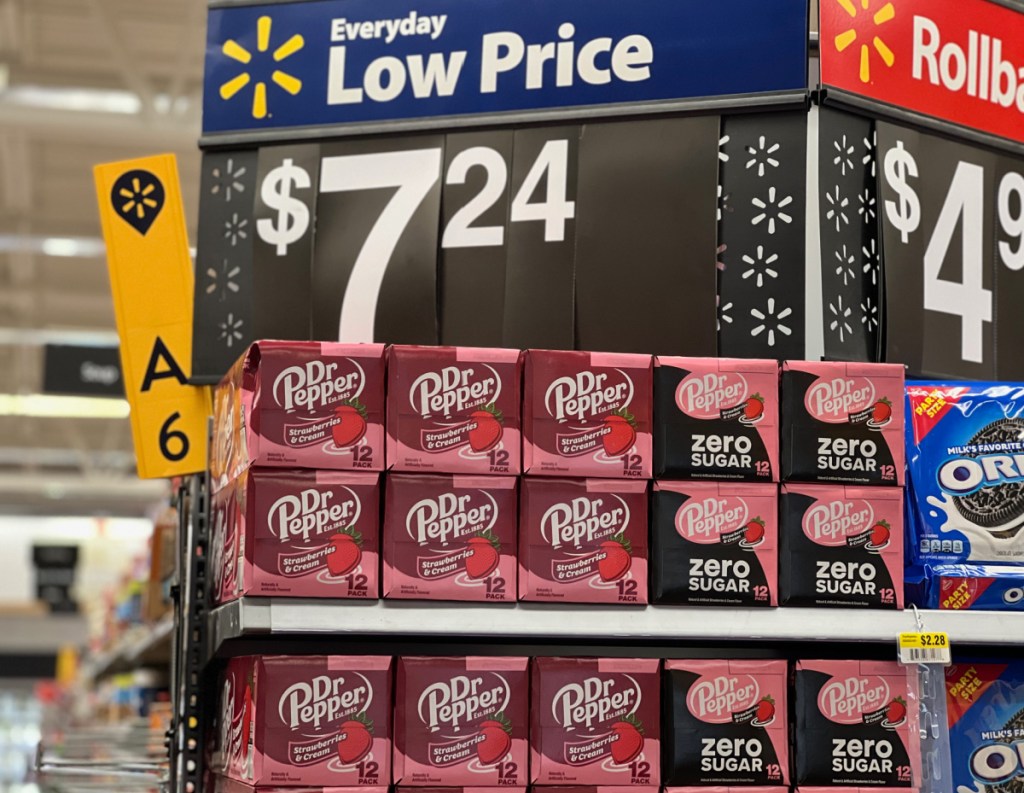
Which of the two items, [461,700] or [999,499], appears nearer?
[461,700]

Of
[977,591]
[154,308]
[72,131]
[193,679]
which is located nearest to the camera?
[977,591]

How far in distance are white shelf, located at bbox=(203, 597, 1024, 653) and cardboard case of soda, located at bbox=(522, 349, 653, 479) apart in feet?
0.73

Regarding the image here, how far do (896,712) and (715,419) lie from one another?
0.55 metres

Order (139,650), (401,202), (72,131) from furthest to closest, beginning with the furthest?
(72,131)
(139,650)
(401,202)

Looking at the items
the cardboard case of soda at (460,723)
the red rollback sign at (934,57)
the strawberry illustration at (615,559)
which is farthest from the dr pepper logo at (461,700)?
the red rollback sign at (934,57)

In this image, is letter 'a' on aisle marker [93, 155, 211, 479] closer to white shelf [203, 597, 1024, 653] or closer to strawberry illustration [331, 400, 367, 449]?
white shelf [203, 597, 1024, 653]

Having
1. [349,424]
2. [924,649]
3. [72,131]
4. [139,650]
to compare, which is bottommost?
[139,650]

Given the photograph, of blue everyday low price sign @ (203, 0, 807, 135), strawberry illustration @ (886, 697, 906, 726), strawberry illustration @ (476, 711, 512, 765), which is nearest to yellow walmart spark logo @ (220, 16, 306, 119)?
blue everyday low price sign @ (203, 0, 807, 135)

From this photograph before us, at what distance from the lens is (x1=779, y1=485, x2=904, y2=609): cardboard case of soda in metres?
2.25

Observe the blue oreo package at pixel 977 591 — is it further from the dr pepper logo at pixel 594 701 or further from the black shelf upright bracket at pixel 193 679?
the black shelf upright bracket at pixel 193 679

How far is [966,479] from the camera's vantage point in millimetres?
2385

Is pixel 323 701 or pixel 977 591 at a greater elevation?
pixel 977 591

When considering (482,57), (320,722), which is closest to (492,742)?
(320,722)

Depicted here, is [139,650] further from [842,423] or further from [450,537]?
[842,423]
